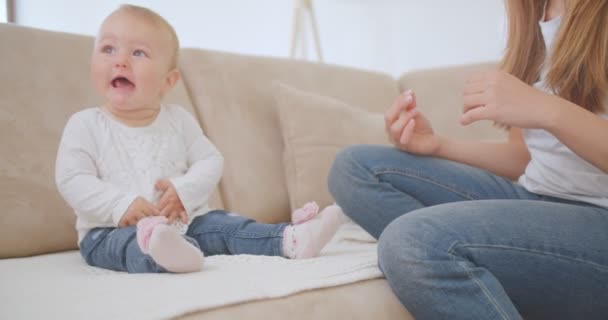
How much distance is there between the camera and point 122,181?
110 centimetres

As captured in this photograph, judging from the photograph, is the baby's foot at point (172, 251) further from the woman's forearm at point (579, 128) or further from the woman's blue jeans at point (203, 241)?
the woman's forearm at point (579, 128)

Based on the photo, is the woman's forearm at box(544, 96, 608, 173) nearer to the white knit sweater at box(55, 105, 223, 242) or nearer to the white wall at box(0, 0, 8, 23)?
the white knit sweater at box(55, 105, 223, 242)

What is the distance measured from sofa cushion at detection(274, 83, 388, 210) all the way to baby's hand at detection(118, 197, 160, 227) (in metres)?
0.57

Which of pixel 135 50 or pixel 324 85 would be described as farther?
pixel 324 85

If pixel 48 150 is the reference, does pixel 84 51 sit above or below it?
above

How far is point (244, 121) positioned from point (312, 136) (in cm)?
20

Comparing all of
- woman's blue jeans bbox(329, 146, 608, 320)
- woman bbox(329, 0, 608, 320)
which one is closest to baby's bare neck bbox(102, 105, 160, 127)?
woman bbox(329, 0, 608, 320)

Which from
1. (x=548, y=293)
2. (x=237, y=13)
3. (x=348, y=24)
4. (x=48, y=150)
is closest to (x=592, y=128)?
(x=548, y=293)

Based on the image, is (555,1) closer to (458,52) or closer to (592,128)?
(592,128)

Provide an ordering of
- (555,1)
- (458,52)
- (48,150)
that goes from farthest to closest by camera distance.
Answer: (458,52) → (48,150) → (555,1)

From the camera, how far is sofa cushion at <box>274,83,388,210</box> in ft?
5.08

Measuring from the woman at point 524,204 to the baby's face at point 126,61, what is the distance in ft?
1.55

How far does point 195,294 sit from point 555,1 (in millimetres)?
837

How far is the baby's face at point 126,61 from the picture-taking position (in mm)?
1123
